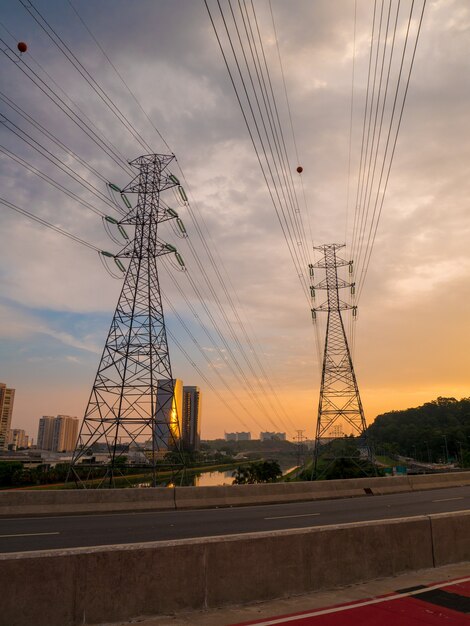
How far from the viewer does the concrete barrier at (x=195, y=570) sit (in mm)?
5391

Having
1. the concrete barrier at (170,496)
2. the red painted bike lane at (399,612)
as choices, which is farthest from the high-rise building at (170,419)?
the red painted bike lane at (399,612)

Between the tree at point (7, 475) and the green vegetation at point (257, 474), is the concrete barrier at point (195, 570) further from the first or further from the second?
the green vegetation at point (257, 474)

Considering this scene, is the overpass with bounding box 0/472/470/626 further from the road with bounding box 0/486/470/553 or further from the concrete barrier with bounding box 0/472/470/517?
the concrete barrier with bounding box 0/472/470/517

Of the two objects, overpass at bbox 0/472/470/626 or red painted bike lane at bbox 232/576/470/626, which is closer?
overpass at bbox 0/472/470/626

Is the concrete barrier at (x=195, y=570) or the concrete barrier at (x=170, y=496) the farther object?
the concrete barrier at (x=170, y=496)

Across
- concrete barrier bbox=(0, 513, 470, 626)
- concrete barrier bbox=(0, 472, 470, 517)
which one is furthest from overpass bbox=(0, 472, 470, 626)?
concrete barrier bbox=(0, 472, 470, 517)

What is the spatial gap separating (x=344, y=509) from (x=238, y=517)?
567cm

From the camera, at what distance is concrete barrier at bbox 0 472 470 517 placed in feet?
55.7

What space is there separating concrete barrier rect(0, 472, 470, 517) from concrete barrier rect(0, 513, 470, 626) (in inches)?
513

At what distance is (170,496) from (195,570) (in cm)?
1423

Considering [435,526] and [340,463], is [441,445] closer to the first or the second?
[340,463]

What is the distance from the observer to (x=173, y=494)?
64.7ft

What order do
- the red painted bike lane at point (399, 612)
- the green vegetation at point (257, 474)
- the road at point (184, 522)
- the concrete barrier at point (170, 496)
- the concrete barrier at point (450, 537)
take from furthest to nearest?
the green vegetation at point (257, 474), the concrete barrier at point (170, 496), the road at point (184, 522), the concrete barrier at point (450, 537), the red painted bike lane at point (399, 612)

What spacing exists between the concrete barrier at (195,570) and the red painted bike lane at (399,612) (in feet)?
2.43
